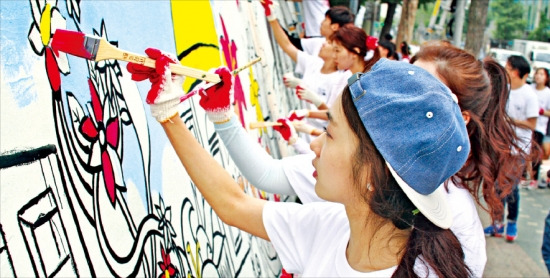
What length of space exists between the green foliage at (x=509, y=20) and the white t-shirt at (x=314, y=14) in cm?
5665

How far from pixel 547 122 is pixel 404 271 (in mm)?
5796

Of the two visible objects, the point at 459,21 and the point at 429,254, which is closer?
the point at 429,254

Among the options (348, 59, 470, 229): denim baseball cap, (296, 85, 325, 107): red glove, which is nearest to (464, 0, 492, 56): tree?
(296, 85, 325, 107): red glove

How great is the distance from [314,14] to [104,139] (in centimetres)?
569

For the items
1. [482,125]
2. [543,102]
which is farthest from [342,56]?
[543,102]

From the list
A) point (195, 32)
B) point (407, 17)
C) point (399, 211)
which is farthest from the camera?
point (407, 17)

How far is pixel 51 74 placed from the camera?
1.39 m

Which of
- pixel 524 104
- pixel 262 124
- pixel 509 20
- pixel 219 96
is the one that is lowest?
pixel 509 20

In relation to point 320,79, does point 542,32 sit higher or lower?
lower

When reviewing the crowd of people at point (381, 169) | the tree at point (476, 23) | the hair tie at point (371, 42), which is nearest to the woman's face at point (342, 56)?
the hair tie at point (371, 42)

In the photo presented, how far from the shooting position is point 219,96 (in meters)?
1.81

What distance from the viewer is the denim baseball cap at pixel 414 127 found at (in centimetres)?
132

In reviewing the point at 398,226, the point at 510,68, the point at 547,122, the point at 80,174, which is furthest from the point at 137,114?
the point at 547,122

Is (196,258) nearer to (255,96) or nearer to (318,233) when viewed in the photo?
(318,233)
